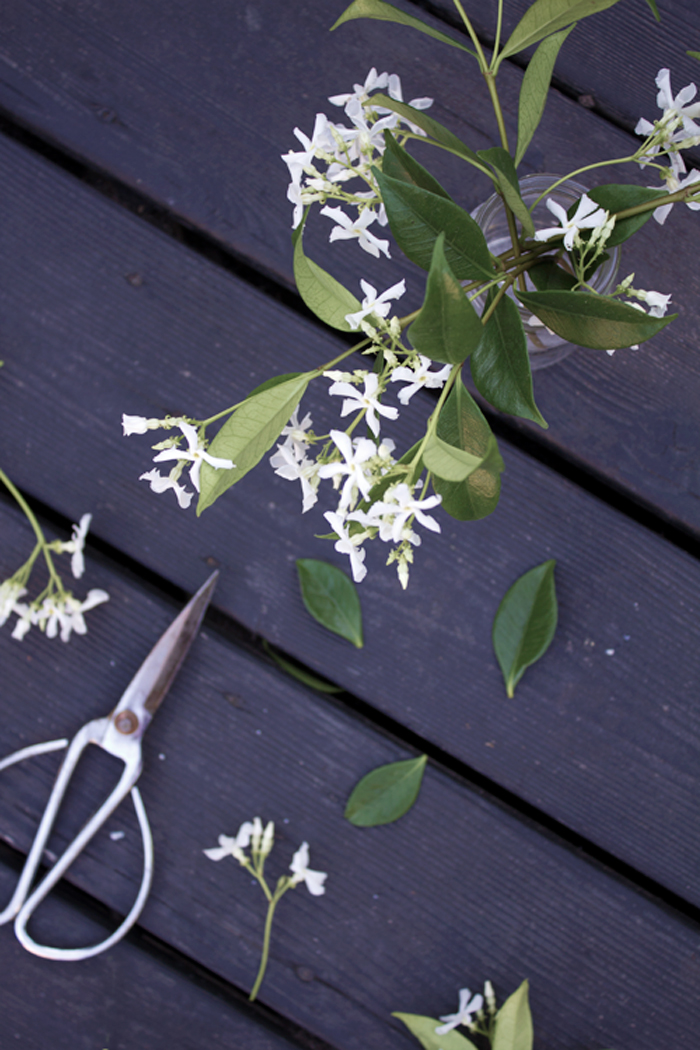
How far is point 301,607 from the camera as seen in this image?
776mm

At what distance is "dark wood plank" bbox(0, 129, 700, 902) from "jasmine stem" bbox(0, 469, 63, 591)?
0.07 feet

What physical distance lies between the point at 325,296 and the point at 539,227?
324 mm

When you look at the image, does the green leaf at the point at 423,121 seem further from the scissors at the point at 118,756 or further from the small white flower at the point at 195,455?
the scissors at the point at 118,756

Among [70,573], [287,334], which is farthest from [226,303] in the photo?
[70,573]

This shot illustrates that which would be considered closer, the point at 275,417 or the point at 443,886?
the point at 275,417

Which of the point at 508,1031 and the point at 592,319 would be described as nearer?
the point at 592,319

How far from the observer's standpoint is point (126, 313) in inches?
30.0

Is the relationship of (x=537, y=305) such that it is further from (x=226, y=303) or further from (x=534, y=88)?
(x=226, y=303)

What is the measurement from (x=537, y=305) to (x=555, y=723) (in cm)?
50

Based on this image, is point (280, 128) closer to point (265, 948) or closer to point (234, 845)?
point (234, 845)

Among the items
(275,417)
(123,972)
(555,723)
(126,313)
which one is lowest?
(123,972)

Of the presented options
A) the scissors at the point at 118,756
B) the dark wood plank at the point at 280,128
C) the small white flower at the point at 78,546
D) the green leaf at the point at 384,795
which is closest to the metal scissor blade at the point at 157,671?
the scissors at the point at 118,756

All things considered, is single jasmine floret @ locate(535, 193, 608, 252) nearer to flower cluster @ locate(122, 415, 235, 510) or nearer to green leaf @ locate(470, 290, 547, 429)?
green leaf @ locate(470, 290, 547, 429)

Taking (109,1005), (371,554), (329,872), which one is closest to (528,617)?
(371,554)
